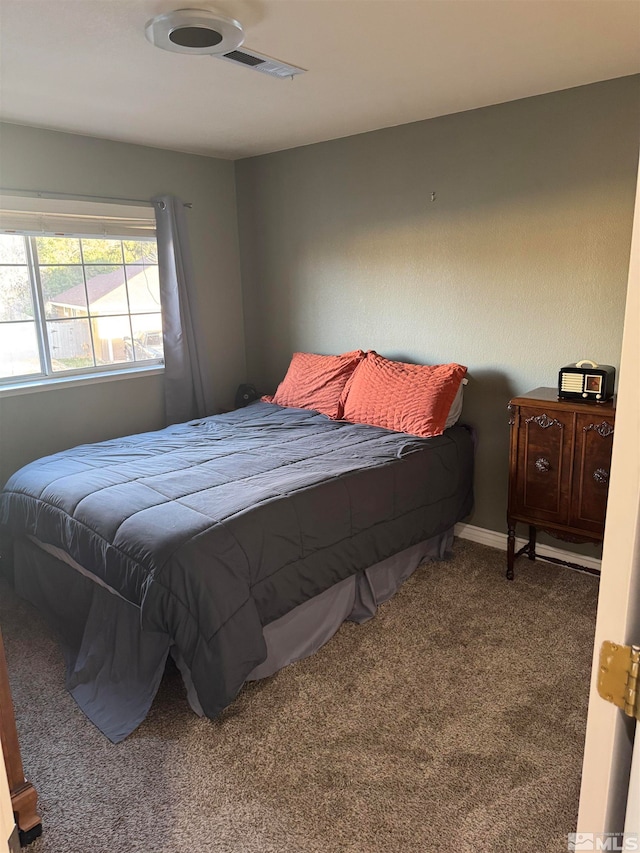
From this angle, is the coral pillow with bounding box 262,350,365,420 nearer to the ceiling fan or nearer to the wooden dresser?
the ceiling fan

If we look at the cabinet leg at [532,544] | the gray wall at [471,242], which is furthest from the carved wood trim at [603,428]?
the cabinet leg at [532,544]

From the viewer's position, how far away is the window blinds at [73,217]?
10.8 feet

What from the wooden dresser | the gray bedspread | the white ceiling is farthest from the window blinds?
the wooden dresser

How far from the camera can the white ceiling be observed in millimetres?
1986

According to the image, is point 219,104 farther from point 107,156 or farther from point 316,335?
point 316,335

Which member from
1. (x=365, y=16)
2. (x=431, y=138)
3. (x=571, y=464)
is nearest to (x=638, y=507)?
(x=365, y=16)

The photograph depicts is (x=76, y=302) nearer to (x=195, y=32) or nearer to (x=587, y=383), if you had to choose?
(x=195, y=32)

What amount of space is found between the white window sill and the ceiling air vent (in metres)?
2.04

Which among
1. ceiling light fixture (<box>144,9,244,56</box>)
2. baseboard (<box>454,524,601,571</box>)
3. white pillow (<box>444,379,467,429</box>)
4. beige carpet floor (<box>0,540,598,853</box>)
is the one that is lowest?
beige carpet floor (<box>0,540,598,853</box>)

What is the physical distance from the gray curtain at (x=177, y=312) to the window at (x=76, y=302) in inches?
5.4

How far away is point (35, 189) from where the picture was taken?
336 cm

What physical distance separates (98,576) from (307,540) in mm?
809

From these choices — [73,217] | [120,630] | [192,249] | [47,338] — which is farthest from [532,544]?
[73,217]

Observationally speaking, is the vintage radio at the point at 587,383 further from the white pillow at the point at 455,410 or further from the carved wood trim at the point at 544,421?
the white pillow at the point at 455,410
